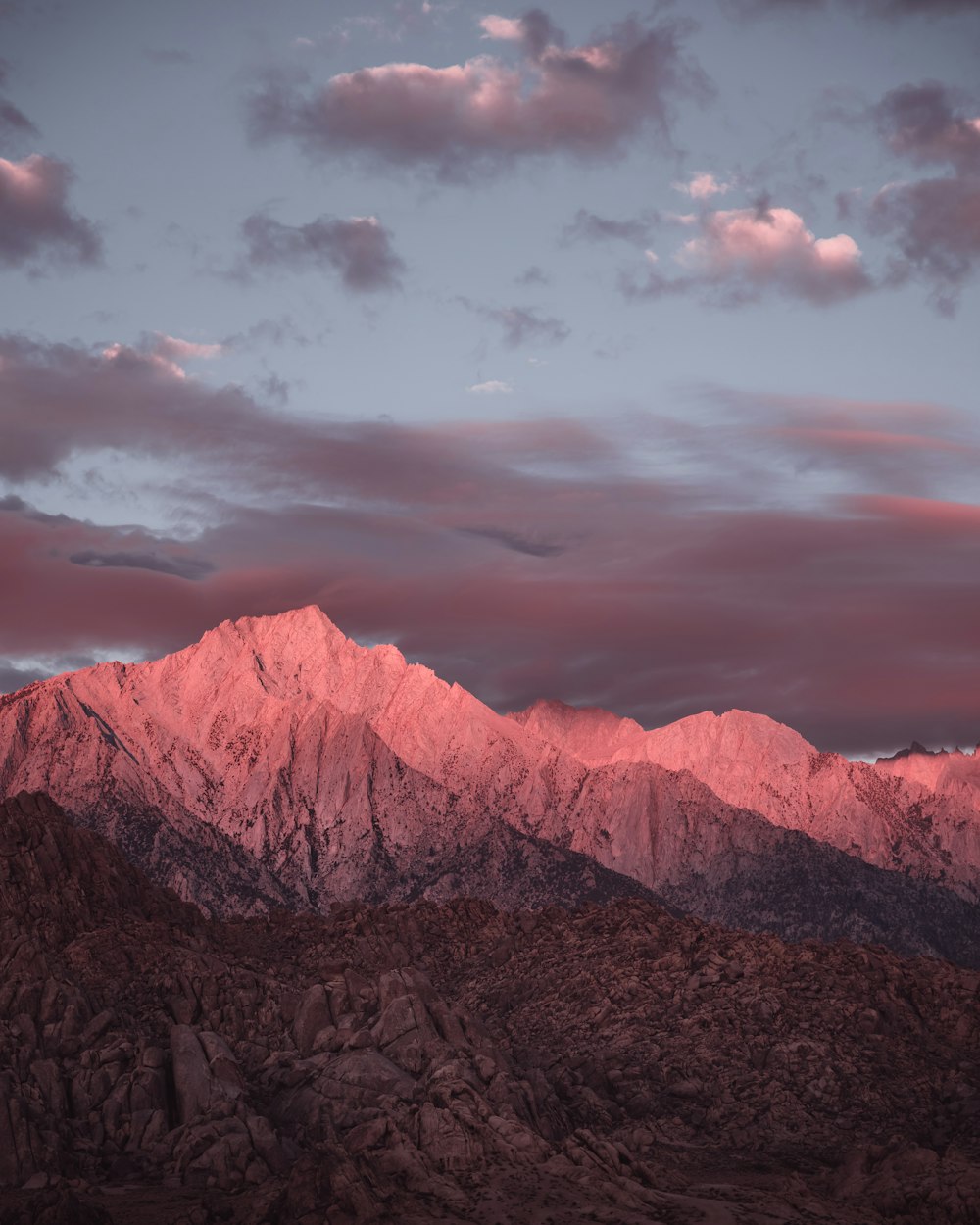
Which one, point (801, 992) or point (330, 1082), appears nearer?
point (330, 1082)

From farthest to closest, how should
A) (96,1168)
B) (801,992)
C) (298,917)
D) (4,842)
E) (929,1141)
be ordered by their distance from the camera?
(298,917) → (4,842) → (801,992) → (929,1141) → (96,1168)

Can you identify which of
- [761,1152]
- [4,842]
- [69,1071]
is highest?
[4,842]

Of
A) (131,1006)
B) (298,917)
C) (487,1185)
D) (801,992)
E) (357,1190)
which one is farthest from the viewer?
(298,917)

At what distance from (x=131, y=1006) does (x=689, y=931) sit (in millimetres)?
54842

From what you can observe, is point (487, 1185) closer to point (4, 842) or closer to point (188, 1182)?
point (188, 1182)

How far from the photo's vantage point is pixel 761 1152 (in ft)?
319

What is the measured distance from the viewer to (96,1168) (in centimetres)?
8288

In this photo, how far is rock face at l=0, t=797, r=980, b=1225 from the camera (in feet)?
249

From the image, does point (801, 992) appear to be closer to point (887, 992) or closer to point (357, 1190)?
point (887, 992)

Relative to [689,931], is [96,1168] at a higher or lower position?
lower

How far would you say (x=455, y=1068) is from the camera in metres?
89.9

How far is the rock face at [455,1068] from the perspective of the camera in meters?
76.0

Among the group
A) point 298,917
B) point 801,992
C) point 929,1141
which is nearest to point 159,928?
point 298,917

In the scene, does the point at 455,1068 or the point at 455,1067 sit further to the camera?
the point at 455,1067
